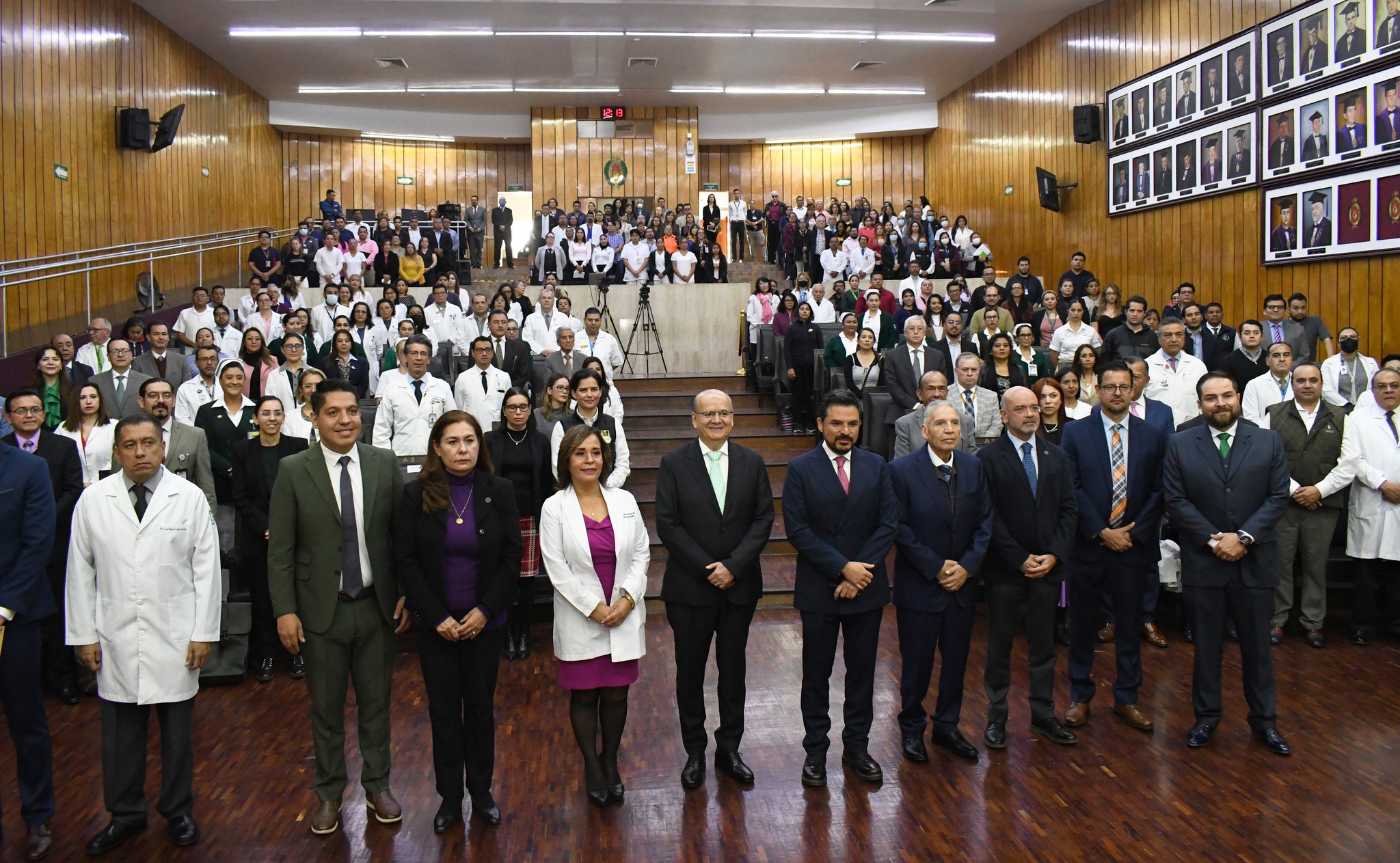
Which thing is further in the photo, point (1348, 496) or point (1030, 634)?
point (1348, 496)

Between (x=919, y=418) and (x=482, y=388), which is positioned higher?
(x=482, y=388)

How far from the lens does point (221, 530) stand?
19.0 ft

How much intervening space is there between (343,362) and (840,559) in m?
5.90

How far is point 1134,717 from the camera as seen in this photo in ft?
14.1

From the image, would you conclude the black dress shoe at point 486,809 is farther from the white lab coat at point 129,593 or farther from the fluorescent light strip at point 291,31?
the fluorescent light strip at point 291,31

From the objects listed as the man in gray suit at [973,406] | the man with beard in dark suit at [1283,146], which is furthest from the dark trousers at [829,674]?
the man with beard in dark suit at [1283,146]

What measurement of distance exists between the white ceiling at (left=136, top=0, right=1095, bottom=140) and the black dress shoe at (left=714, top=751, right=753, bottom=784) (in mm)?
11515

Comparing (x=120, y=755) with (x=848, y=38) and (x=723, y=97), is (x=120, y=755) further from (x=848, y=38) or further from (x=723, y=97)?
(x=723, y=97)

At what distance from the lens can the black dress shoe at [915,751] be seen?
398 cm

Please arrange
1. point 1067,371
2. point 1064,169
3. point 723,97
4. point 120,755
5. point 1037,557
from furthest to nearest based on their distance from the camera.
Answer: point 723,97
point 1064,169
point 1067,371
point 1037,557
point 120,755

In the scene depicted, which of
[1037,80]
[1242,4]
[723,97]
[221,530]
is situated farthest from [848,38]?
[221,530]

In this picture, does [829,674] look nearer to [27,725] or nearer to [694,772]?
[694,772]

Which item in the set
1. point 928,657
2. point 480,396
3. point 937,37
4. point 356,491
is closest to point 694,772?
point 928,657

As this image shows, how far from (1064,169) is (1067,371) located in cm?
977
